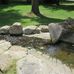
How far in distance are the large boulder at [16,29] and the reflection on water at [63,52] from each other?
66.5 inches

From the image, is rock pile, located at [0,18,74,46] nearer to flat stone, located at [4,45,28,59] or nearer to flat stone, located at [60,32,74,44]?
flat stone, located at [60,32,74,44]

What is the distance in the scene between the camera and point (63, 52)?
29.5 feet

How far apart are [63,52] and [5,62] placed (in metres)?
2.77

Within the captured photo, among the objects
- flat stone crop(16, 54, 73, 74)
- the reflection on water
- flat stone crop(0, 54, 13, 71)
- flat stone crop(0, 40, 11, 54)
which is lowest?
the reflection on water

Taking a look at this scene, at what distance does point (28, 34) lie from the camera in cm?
1104

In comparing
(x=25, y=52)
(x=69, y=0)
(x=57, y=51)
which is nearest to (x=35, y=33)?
(x=57, y=51)

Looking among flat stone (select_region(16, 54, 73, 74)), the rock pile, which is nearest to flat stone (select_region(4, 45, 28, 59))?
flat stone (select_region(16, 54, 73, 74))

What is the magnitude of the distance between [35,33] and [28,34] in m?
0.31

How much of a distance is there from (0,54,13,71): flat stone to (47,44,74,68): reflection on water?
1.77 metres

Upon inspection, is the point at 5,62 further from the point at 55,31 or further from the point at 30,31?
the point at 30,31

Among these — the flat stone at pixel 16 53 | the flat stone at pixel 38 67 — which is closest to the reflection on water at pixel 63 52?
the flat stone at pixel 38 67

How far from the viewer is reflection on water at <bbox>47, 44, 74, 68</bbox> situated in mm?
8016

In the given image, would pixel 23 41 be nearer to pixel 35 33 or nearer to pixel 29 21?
pixel 35 33

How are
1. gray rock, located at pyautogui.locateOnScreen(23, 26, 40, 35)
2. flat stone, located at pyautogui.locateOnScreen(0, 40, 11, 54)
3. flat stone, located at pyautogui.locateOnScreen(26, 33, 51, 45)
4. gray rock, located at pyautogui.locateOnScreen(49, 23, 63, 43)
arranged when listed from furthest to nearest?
gray rock, located at pyautogui.locateOnScreen(23, 26, 40, 35) < flat stone, located at pyautogui.locateOnScreen(26, 33, 51, 45) < gray rock, located at pyautogui.locateOnScreen(49, 23, 63, 43) < flat stone, located at pyautogui.locateOnScreen(0, 40, 11, 54)
